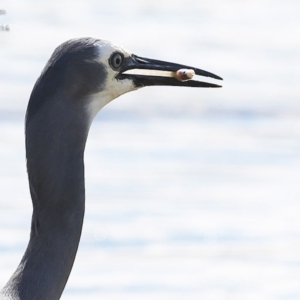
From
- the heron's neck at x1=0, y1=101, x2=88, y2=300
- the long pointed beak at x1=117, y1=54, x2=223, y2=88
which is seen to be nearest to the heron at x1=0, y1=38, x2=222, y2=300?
the heron's neck at x1=0, y1=101, x2=88, y2=300

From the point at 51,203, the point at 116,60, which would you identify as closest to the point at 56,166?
the point at 51,203

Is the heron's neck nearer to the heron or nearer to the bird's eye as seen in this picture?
the heron

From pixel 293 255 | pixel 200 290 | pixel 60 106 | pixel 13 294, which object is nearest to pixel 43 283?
pixel 13 294

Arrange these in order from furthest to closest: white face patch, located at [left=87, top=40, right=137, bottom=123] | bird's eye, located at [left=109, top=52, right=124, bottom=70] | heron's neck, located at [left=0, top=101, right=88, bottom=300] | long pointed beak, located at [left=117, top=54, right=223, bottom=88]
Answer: long pointed beak, located at [left=117, top=54, right=223, bottom=88]
bird's eye, located at [left=109, top=52, right=124, bottom=70]
white face patch, located at [left=87, top=40, right=137, bottom=123]
heron's neck, located at [left=0, top=101, right=88, bottom=300]

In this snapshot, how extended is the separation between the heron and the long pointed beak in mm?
289

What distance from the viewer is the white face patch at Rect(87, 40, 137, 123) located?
21.8ft

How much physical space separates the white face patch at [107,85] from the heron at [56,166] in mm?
21

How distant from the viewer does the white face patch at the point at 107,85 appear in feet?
21.8

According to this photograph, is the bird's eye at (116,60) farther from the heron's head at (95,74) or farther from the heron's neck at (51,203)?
the heron's neck at (51,203)

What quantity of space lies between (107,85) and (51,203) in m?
0.64

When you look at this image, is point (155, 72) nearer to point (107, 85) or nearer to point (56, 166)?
point (107, 85)

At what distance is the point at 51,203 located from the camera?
21.1 feet

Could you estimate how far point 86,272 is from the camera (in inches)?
382

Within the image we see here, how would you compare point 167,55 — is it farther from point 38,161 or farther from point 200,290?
point 38,161
